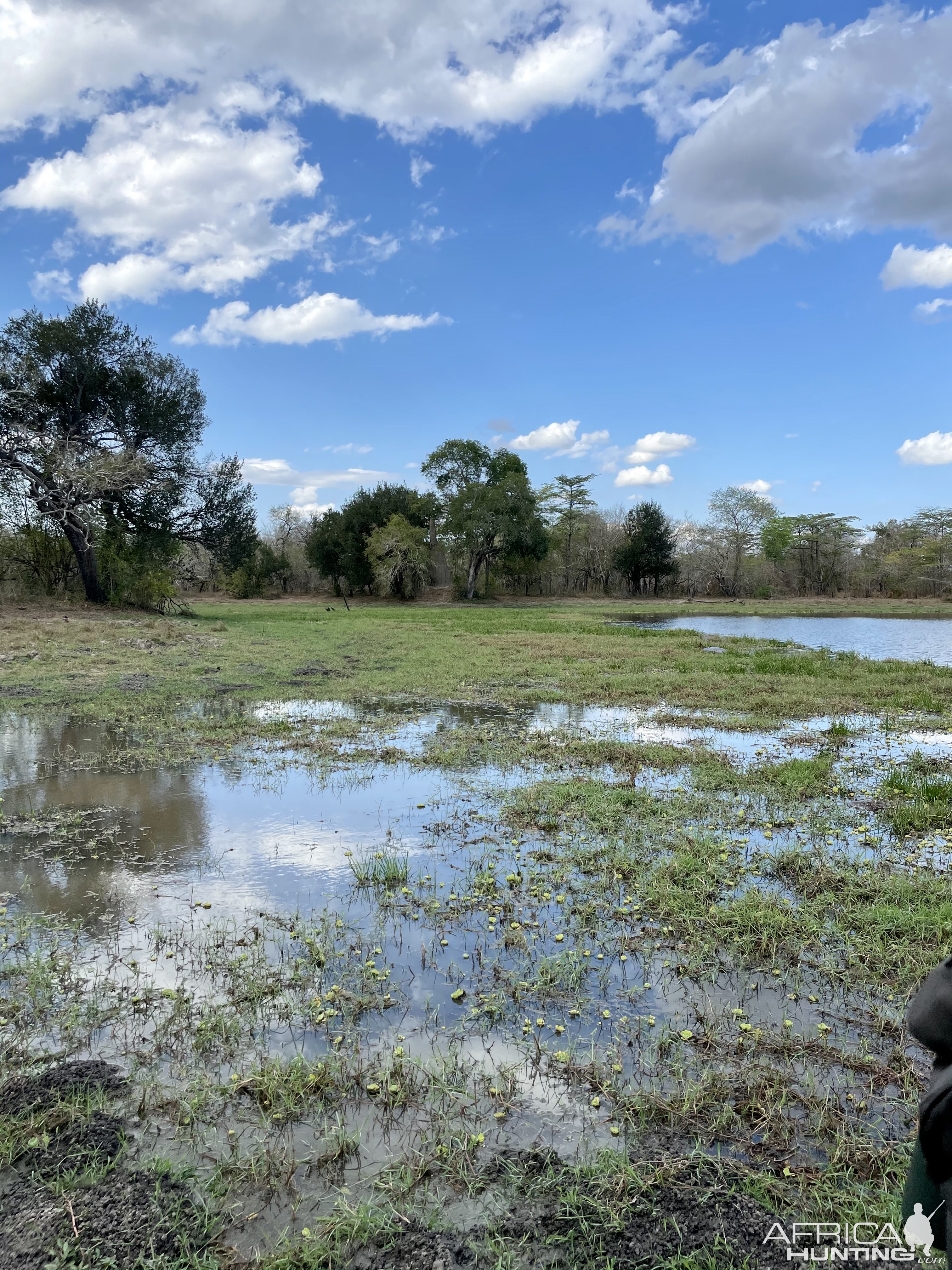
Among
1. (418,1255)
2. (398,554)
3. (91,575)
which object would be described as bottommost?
(418,1255)

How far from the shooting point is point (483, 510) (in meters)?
56.5

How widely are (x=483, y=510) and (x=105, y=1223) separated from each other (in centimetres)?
5527

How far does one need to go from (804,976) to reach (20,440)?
3632cm

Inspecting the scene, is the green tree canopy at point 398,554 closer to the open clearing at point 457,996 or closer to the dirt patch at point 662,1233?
the open clearing at point 457,996

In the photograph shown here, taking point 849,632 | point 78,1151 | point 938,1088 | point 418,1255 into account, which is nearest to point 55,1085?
point 78,1151

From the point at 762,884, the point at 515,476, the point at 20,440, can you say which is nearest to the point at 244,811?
the point at 762,884

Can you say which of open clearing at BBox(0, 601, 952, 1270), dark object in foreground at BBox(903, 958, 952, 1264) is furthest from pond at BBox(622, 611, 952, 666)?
dark object in foreground at BBox(903, 958, 952, 1264)

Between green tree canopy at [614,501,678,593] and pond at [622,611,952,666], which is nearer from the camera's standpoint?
pond at [622,611,952,666]

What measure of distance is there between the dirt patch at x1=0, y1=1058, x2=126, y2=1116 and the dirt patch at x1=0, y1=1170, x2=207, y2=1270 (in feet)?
1.31

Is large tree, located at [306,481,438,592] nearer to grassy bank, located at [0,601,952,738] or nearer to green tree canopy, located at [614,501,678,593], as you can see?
green tree canopy, located at [614,501,678,593]

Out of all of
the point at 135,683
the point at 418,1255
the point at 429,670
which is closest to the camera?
the point at 418,1255

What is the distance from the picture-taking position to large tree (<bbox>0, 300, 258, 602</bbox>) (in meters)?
31.2

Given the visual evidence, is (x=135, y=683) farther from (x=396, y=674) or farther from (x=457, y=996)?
(x=457, y=996)

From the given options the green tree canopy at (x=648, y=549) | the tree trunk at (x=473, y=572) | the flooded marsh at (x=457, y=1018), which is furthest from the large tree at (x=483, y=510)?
the flooded marsh at (x=457, y=1018)
